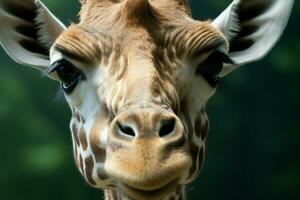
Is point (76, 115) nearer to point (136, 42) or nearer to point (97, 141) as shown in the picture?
point (97, 141)

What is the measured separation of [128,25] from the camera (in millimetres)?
1966

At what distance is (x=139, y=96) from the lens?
1.71 metres

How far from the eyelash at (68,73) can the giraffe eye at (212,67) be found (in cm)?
40

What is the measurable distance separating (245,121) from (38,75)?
1357 millimetres

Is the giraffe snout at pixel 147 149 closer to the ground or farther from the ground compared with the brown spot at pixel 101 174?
farther from the ground

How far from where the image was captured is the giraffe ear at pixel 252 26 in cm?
235

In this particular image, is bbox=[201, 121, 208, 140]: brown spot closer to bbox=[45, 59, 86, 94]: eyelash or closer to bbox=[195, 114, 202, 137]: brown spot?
bbox=[195, 114, 202, 137]: brown spot

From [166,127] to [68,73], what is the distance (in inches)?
20.9

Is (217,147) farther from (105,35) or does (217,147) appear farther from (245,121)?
(105,35)

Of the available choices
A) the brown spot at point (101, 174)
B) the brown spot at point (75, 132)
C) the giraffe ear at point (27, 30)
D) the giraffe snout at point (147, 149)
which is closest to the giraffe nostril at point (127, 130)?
the giraffe snout at point (147, 149)

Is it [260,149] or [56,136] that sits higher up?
[56,136]

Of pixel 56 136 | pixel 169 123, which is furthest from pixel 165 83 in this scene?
pixel 56 136

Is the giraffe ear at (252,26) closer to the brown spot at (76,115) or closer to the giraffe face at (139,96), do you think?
the giraffe face at (139,96)

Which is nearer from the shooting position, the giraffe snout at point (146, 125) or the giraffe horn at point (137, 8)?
the giraffe snout at point (146, 125)
